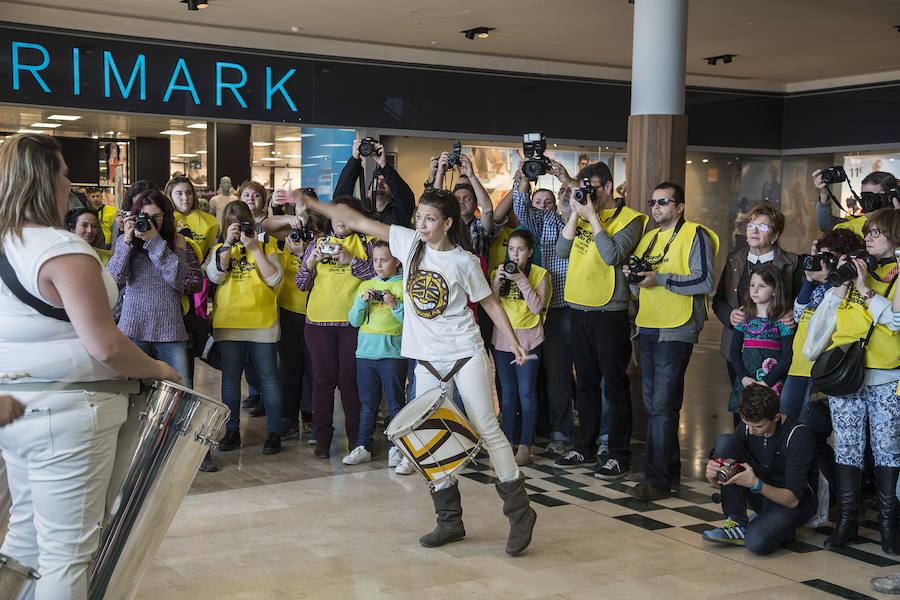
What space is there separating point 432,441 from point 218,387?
496 centimetres

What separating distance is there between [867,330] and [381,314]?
9.01ft

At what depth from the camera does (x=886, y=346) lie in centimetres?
446

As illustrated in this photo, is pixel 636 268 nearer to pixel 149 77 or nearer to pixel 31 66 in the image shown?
pixel 149 77

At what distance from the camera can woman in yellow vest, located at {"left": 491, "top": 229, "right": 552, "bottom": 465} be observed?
19.6 ft

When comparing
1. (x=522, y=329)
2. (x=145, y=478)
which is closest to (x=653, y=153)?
(x=522, y=329)

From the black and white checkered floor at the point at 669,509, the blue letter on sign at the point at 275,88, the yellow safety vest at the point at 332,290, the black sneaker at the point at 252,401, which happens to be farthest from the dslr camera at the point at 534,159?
the blue letter on sign at the point at 275,88

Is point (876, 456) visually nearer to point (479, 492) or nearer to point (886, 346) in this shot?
point (886, 346)

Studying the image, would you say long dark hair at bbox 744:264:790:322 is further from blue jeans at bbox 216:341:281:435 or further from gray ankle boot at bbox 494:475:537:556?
blue jeans at bbox 216:341:281:435

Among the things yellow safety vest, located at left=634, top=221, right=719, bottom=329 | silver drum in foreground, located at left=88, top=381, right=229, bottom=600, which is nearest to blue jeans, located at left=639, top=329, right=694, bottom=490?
yellow safety vest, located at left=634, top=221, right=719, bottom=329

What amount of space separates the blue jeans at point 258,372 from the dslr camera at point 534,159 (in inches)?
76.7

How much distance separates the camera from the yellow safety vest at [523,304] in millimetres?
6070

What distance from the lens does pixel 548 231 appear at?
6492 mm

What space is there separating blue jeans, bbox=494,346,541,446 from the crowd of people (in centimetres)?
1

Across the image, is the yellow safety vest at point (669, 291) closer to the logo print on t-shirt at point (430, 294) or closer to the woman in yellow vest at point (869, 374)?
the woman in yellow vest at point (869, 374)
